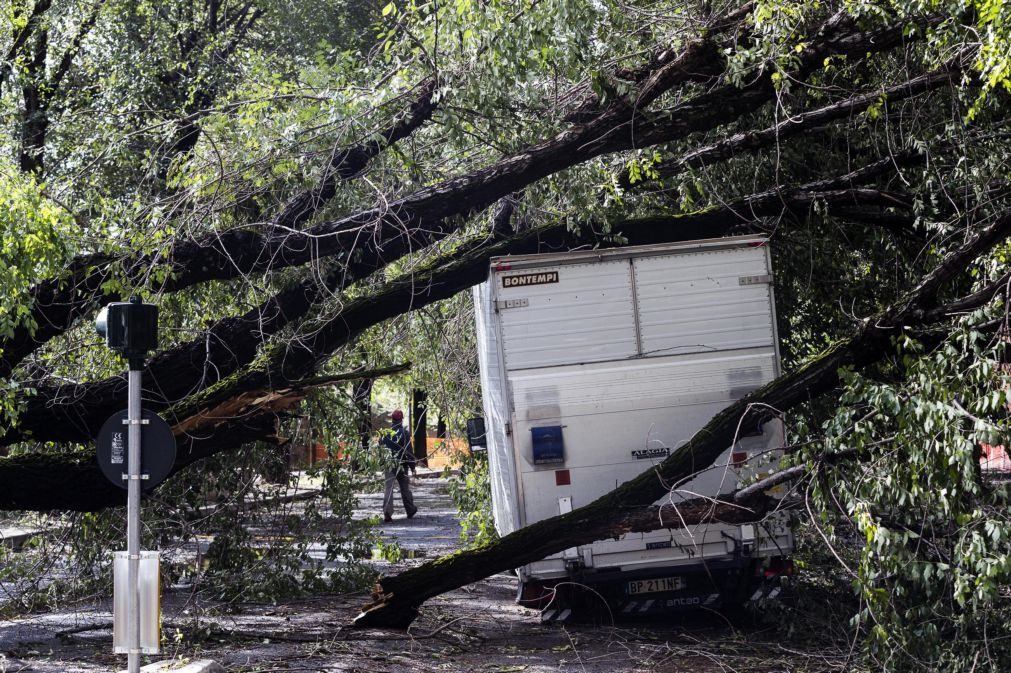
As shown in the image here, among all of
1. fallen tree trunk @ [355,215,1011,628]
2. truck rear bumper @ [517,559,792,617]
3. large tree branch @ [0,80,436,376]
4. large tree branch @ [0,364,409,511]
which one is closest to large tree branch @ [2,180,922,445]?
large tree branch @ [0,364,409,511]

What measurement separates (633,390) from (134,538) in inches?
162

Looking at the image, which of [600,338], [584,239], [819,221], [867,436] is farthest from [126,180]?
[867,436]

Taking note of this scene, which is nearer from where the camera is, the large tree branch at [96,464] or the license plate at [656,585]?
the large tree branch at [96,464]

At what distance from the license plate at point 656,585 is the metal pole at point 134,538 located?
405cm

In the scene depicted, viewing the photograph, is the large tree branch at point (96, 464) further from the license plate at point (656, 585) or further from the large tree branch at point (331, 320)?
the license plate at point (656, 585)

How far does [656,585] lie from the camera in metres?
8.93

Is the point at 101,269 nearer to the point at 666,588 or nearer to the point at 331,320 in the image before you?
the point at 331,320

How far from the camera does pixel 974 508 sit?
6578 millimetres

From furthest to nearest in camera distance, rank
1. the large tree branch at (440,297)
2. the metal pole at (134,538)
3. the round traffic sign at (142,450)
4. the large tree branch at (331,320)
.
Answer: the large tree branch at (331,320) → the large tree branch at (440,297) → the round traffic sign at (142,450) → the metal pole at (134,538)

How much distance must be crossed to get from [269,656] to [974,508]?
5.32m

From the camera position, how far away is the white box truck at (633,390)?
8.76m

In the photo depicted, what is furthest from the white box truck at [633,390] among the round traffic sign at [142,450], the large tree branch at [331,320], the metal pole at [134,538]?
the metal pole at [134,538]

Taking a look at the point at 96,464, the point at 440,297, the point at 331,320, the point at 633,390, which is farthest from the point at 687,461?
the point at 96,464

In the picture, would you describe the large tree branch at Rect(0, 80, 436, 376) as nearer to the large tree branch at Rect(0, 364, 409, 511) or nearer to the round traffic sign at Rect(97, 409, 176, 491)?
the large tree branch at Rect(0, 364, 409, 511)
